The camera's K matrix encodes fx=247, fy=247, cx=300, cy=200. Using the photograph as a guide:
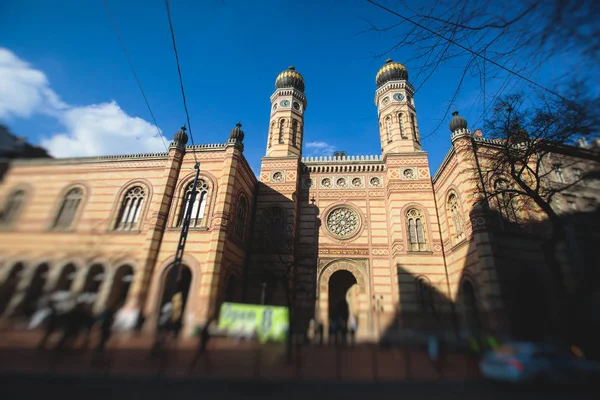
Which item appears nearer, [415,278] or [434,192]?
[415,278]

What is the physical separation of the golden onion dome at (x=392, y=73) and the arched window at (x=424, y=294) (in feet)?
55.5

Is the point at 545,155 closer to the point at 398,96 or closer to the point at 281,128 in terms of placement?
the point at 398,96

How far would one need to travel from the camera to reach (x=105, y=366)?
3.02 metres

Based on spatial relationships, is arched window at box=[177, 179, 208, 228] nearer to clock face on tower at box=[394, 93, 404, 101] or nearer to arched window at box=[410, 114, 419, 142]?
arched window at box=[410, 114, 419, 142]

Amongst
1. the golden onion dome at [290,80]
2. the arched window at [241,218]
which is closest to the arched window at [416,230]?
the arched window at [241,218]

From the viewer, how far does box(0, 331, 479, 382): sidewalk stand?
2.65 m

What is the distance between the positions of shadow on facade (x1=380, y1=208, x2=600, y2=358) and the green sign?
11.7 feet

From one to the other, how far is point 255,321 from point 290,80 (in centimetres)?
2131

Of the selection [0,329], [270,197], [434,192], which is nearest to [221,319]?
[0,329]

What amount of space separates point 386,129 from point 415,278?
490 inches

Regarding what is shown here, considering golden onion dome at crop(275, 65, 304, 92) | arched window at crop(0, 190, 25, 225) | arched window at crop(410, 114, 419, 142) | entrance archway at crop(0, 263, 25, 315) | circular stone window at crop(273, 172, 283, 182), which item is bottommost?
entrance archway at crop(0, 263, 25, 315)

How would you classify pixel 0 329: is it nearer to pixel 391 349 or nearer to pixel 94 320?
pixel 94 320

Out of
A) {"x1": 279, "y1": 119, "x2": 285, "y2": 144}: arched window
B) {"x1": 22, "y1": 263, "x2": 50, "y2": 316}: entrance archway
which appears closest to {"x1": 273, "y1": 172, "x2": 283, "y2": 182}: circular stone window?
{"x1": 279, "y1": 119, "x2": 285, "y2": 144}: arched window

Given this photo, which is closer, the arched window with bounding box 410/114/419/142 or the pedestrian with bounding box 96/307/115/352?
the pedestrian with bounding box 96/307/115/352
